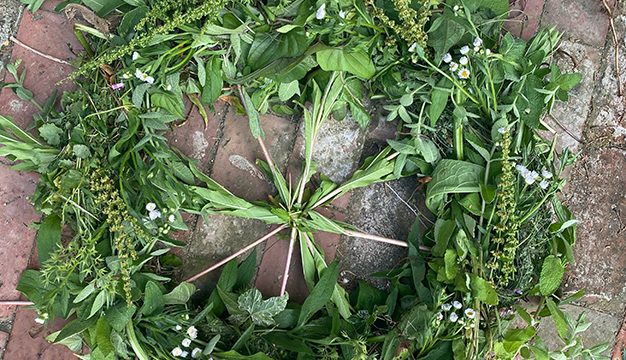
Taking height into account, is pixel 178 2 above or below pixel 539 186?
above

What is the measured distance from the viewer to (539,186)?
67.5 inches

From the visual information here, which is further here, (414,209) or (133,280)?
(414,209)

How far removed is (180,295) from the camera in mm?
1734

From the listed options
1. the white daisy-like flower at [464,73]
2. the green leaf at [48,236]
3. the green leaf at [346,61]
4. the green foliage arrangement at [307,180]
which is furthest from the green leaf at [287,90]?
the green leaf at [48,236]

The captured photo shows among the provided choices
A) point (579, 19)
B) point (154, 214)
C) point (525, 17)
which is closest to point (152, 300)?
point (154, 214)

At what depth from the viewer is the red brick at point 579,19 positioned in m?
1.99

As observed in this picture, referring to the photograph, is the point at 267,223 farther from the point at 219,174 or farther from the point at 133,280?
the point at 133,280

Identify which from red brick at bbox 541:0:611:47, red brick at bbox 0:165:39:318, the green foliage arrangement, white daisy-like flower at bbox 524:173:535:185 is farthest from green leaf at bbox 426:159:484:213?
red brick at bbox 0:165:39:318

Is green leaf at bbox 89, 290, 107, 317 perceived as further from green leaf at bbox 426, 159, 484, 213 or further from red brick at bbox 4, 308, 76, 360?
green leaf at bbox 426, 159, 484, 213

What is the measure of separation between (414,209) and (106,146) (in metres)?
0.88

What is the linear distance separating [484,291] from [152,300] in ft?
2.77

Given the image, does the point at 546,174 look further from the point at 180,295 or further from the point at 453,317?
the point at 180,295

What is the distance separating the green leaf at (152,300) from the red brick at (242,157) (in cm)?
37

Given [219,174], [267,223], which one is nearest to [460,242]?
[267,223]
